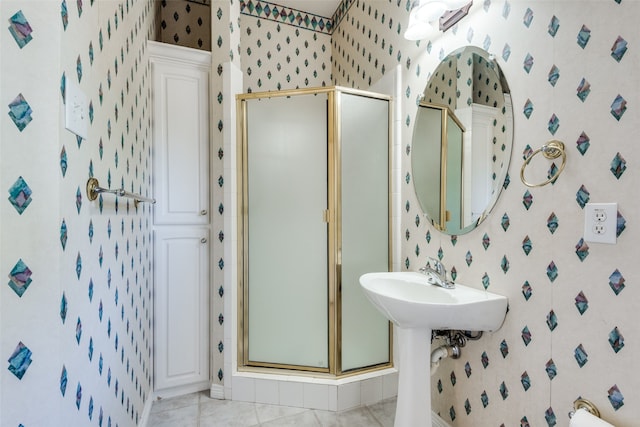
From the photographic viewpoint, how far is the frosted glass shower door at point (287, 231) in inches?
75.9

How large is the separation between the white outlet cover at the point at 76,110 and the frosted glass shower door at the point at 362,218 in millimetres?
1279

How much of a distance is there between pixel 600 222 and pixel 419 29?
3.93ft

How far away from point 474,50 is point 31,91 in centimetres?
154

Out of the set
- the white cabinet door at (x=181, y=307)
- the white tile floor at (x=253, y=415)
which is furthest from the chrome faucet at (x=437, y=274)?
the white cabinet door at (x=181, y=307)

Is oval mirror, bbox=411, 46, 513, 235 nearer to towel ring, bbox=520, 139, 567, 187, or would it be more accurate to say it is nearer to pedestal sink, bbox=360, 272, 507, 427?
towel ring, bbox=520, 139, 567, 187

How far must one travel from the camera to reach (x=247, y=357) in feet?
6.45

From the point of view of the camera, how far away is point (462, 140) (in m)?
1.49

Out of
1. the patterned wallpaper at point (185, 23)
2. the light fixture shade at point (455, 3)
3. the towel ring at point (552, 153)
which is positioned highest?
the patterned wallpaper at point (185, 23)

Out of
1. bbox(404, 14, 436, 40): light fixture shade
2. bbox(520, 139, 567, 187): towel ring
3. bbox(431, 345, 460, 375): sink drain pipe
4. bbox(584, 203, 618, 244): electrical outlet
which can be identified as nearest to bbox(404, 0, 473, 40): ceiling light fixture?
bbox(404, 14, 436, 40): light fixture shade

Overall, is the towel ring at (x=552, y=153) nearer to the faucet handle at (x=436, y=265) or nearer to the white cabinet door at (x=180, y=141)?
the faucet handle at (x=436, y=265)

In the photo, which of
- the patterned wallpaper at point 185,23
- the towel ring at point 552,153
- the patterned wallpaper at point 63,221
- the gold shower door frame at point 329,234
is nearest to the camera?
the patterned wallpaper at point 63,221

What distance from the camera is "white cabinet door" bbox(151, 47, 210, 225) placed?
6.31ft

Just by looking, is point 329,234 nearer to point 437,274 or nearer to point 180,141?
point 437,274

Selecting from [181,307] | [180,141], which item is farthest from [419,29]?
[181,307]
